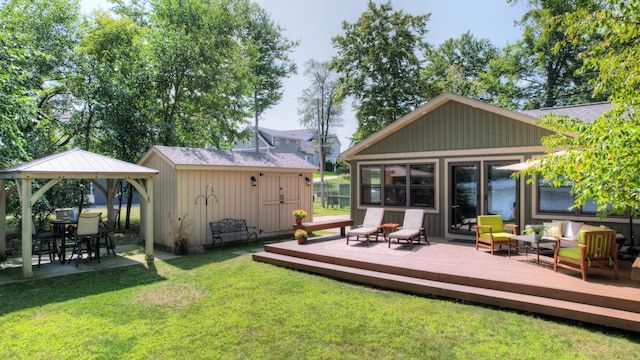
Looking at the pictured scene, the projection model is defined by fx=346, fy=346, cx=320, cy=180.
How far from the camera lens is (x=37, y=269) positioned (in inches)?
286

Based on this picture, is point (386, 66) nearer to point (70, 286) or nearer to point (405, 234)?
point (405, 234)

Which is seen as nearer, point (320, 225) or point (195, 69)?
point (320, 225)

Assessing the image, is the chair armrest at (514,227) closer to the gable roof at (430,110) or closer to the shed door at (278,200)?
the gable roof at (430,110)

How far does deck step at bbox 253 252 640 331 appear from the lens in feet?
13.5

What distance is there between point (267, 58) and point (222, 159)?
16.9m

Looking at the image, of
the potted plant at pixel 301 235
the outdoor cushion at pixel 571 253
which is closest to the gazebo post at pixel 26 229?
the potted plant at pixel 301 235

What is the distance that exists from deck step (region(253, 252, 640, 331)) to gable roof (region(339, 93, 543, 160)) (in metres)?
4.08

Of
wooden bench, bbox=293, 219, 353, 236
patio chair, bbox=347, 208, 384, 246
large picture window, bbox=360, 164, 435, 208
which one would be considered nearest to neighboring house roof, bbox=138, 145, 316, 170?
large picture window, bbox=360, 164, 435, 208

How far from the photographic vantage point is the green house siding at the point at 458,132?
8055 millimetres

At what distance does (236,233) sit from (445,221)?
601 centimetres

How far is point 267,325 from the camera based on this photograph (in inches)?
173

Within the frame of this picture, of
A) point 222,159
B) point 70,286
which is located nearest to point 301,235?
point 222,159

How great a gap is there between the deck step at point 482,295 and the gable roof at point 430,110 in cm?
408

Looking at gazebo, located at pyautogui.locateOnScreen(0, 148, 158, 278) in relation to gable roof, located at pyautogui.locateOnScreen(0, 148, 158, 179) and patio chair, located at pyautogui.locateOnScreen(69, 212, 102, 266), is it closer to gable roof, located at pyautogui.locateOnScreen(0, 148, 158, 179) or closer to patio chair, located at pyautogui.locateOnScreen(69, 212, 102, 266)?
gable roof, located at pyautogui.locateOnScreen(0, 148, 158, 179)
